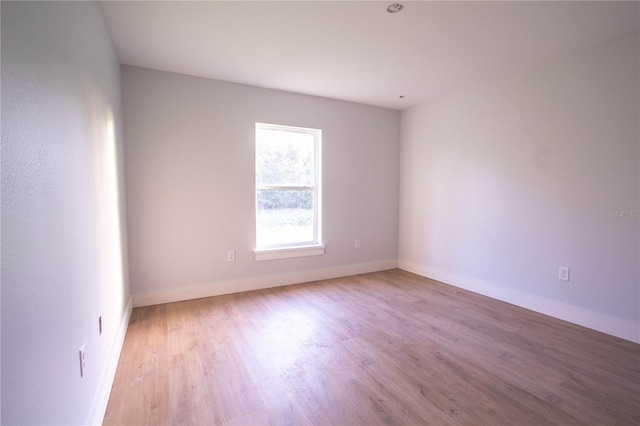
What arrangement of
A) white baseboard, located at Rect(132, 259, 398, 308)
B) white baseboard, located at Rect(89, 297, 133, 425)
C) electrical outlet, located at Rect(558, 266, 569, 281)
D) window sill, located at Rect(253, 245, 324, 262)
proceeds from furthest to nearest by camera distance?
window sill, located at Rect(253, 245, 324, 262)
white baseboard, located at Rect(132, 259, 398, 308)
electrical outlet, located at Rect(558, 266, 569, 281)
white baseboard, located at Rect(89, 297, 133, 425)

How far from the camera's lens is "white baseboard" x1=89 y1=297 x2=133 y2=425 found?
150 centimetres

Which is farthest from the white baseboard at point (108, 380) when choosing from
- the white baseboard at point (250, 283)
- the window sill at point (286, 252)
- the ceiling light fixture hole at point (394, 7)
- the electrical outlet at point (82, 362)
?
the ceiling light fixture hole at point (394, 7)

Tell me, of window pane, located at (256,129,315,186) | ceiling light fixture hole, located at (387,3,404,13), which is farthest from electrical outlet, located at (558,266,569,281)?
window pane, located at (256,129,315,186)

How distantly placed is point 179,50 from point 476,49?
257cm

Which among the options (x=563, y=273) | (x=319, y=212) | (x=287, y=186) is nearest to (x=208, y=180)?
(x=287, y=186)

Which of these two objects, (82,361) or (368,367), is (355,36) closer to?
(368,367)

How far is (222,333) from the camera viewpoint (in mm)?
2562

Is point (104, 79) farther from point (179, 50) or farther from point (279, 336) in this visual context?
point (279, 336)

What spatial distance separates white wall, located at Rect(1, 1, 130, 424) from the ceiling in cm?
62

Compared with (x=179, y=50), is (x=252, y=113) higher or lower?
lower

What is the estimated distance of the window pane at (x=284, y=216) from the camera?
12.3 feet

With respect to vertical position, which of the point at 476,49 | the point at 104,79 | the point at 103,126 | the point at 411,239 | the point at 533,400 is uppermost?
the point at 476,49

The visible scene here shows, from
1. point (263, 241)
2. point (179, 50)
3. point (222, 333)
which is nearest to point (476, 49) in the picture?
point (179, 50)

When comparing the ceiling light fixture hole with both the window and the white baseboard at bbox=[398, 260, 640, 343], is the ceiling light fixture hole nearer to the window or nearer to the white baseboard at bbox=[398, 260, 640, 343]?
the window
